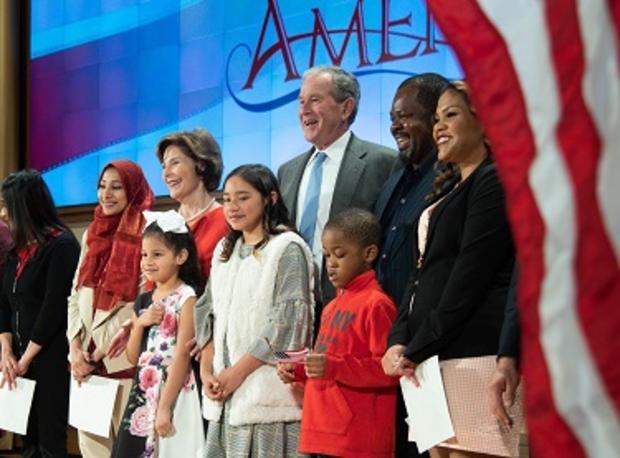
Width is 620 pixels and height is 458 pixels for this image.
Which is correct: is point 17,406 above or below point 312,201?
below

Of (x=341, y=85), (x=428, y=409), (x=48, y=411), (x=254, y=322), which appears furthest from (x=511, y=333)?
(x=48, y=411)

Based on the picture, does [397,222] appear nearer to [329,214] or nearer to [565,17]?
[329,214]

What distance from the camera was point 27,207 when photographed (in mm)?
4449

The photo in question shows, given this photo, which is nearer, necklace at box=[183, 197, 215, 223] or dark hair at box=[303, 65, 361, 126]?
dark hair at box=[303, 65, 361, 126]

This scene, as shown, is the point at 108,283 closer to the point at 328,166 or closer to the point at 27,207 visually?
the point at 27,207

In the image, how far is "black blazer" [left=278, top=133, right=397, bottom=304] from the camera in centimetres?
325

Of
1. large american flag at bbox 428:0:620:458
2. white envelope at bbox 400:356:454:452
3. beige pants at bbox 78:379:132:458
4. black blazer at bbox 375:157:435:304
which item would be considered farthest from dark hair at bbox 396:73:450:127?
large american flag at bbox 428:0:620:458

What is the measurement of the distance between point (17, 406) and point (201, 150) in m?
1.35

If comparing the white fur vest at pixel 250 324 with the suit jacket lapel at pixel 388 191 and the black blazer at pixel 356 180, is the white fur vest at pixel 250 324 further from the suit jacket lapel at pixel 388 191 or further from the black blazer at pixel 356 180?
the suit jacket lapel at pixel 388 191

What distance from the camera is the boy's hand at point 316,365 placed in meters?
2.77

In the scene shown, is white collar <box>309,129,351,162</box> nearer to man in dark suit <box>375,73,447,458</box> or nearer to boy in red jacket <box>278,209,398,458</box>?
man in dark suit <box>375,73,447,458</box>

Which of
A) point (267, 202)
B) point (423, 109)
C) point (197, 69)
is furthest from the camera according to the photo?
point (197, 69)

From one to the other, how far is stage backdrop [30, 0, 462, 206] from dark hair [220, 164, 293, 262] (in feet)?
4.25

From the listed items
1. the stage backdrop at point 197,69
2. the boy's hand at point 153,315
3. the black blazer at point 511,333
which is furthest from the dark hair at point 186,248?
the black blazer at point 511,333
